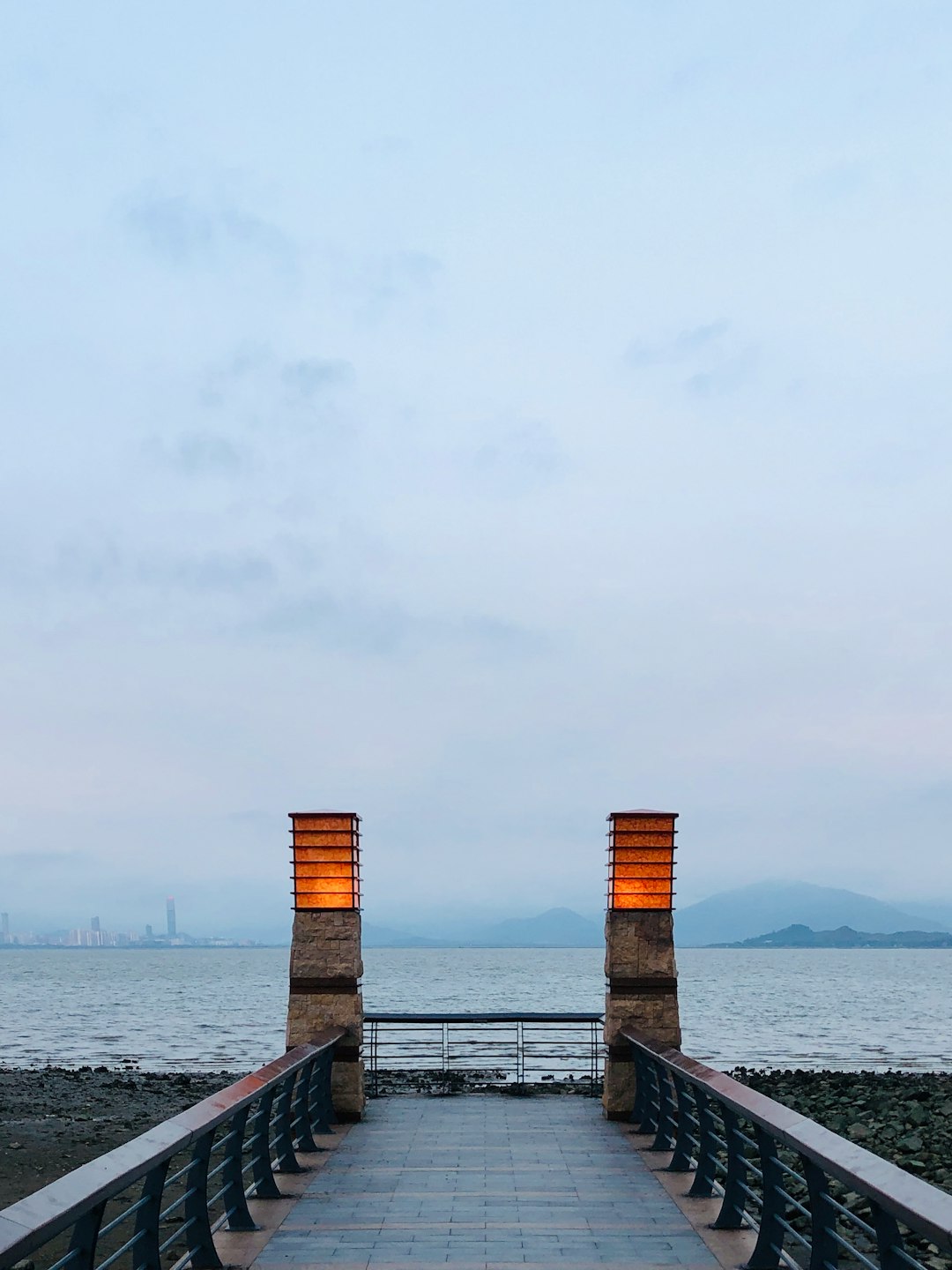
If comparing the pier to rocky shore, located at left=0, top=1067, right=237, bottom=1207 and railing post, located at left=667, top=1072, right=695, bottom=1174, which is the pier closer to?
railing post, located at left=667, top=1072, right=695, bottom=1174

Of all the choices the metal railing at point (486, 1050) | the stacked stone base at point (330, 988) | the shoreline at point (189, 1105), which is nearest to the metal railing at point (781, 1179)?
the stacked stone base at point (330, 988)

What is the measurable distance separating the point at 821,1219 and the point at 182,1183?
841cm

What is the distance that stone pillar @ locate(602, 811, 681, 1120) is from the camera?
42.7ft

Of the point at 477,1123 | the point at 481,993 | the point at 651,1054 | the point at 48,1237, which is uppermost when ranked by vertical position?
the point at 48,1237

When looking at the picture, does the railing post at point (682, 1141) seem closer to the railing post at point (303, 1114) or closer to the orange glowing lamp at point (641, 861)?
the railing post at point (303, 1114)

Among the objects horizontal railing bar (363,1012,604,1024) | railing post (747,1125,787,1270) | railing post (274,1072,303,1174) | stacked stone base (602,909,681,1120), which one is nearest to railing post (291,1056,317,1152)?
railing post (274,1072,303,1174)

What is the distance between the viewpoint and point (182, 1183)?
12.3 m

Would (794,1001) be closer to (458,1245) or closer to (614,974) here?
(614,974)

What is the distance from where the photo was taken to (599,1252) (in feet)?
23.5

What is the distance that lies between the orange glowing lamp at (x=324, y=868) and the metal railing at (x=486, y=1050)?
2.13m

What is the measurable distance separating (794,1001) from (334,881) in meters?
64.9

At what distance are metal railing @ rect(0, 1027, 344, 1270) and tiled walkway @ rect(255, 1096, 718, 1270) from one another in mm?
367

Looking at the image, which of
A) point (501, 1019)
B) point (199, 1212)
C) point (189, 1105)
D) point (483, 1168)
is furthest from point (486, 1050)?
point (199, 1212)

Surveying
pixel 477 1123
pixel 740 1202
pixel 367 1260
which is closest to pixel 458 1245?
pixel 367 1260
